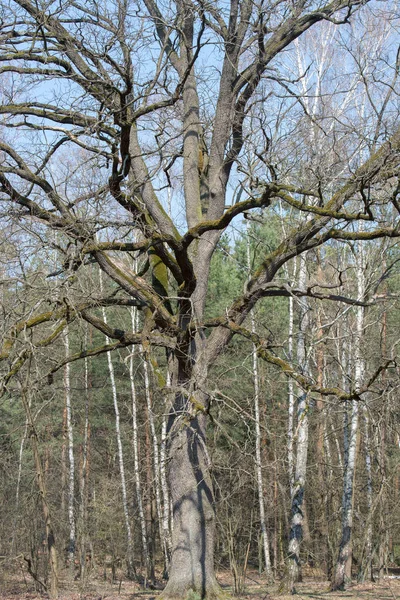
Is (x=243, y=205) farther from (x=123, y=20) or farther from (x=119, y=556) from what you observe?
(x=119, y=556)

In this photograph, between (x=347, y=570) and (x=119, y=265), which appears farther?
(x=347, y=570)

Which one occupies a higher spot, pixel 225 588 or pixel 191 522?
pixel 191 522

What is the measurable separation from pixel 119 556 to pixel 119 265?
523 inches

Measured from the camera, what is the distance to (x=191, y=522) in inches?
352

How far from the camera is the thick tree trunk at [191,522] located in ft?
28.4

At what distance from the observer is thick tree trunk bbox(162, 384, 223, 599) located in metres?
8.66

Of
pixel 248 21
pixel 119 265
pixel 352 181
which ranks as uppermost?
pixel 248 21

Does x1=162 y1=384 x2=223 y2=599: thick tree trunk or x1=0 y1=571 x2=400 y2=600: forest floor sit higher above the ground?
x1=162 y1=384 x2=223 y2=599: thick tree trunk

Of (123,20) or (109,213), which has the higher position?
(123,20)

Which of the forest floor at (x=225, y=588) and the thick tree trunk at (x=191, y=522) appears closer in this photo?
the thick tree trunk at (x=191, y=522)

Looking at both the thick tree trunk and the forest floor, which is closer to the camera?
the thick tree trunk

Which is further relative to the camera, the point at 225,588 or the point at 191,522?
the point at 225,588

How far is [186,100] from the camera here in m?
10.8

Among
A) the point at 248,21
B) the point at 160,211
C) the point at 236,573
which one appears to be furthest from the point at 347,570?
the point at 248,21
